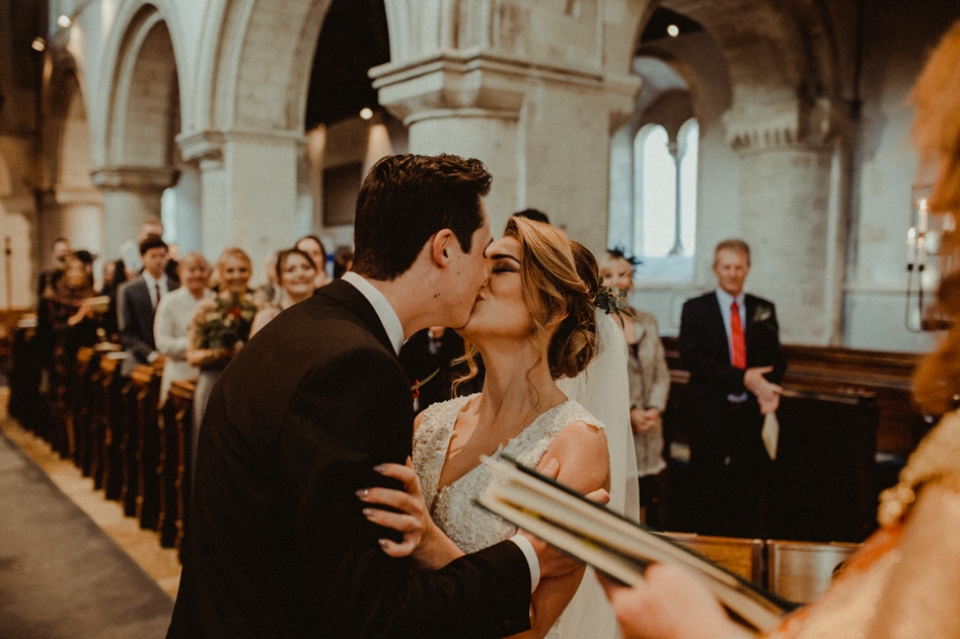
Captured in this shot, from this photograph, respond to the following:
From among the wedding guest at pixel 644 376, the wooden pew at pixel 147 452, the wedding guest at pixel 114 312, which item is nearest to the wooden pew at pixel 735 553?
the wedding guest at pixel 644 376

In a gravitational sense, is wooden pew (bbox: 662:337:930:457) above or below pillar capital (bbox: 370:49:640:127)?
below

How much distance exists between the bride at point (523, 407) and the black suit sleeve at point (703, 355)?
258 centimetres

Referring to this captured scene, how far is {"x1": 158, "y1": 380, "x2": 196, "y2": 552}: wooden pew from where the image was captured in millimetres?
4453

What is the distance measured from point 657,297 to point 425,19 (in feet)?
26.0

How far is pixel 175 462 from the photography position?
4770 mm

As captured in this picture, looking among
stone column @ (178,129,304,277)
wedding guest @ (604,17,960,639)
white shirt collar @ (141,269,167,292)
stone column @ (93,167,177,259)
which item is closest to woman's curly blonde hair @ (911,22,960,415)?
wedding guest @ (604,17,960,639)

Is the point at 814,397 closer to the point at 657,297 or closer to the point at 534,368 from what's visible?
the point at 534,368

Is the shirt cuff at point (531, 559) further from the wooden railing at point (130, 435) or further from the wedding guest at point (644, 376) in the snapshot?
the wooden railing at point (130, 435)

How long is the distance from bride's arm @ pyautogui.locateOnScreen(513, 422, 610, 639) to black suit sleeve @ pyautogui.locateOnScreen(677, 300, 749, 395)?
283 cm

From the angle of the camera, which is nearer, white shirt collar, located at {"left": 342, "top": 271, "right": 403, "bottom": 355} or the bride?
white shirt collar, located at {"left": 342, "top": 271, "right": 403, "bottom": 355}

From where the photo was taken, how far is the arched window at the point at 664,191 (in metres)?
12.3

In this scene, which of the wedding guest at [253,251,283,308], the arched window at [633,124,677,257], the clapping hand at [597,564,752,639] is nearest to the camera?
the clapping hand at [597,564,752,639]

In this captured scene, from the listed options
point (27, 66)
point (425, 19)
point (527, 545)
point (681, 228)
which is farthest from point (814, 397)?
point (27, 66)

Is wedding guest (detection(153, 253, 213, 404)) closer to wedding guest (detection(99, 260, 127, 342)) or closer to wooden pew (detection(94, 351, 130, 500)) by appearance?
wooden pew (detection(94, 351, 130, 500))
